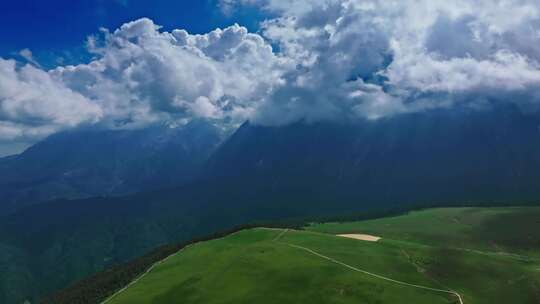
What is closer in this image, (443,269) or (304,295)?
(304,295)

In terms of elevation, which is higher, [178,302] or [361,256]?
[361,256]

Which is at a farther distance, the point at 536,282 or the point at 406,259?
the point at 406,259

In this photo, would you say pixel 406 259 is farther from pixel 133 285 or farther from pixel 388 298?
pixel 133 285

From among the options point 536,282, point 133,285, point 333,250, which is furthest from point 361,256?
point 133,285

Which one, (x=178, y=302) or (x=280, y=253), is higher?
(x=280, y=253)

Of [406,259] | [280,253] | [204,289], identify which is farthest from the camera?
[280,253]

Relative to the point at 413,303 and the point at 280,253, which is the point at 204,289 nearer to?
the point at 280,253

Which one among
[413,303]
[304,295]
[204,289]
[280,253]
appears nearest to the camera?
[413,303]

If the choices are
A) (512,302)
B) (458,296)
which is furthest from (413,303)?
(512,302)

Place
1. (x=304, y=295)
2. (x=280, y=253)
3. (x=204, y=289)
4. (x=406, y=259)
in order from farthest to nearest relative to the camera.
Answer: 1. (x=280, y=253)
2. (x=406, y=259)
3. (x=204, y=289)
4. (x=304, y=295)
